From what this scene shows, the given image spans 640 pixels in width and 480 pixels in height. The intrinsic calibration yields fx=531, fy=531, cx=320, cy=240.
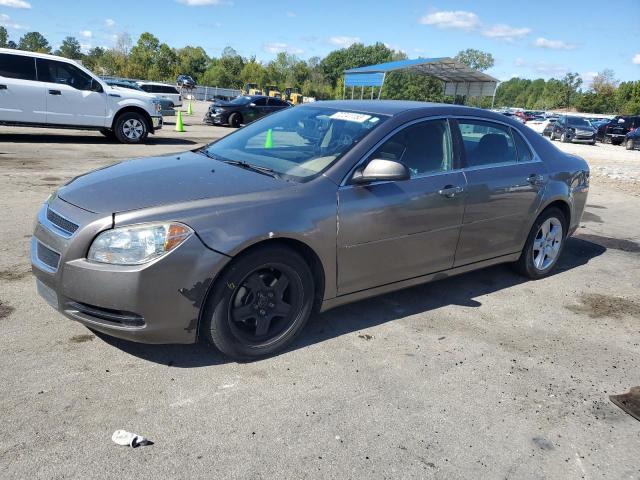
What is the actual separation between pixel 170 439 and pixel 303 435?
0.66 metres

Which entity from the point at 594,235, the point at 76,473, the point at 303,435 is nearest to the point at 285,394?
the point at 303,435

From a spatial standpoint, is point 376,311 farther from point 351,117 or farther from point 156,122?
point 156,122

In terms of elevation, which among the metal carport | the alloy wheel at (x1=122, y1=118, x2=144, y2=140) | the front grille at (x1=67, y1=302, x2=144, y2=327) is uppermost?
the metal carport

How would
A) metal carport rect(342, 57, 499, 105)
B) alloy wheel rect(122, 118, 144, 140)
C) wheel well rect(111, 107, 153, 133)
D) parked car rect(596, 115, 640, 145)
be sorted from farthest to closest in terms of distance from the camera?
metal carport rect(342, 57, 499, 105) < parked car rect(596, 115, 640, 145) < alloy wheel rect(122, 118, 144, 140) < wheel well rect(111, 107, 153, 133)

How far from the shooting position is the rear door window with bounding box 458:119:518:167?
4488 millimetres

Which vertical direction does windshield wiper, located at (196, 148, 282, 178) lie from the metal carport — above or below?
below

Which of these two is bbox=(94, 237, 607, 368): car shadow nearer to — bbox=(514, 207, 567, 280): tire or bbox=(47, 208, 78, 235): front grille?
bbox=(514, 207, 567, 280): tire

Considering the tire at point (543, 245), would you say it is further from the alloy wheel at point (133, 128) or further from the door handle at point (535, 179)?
the alloy wheel at point (133, 128)

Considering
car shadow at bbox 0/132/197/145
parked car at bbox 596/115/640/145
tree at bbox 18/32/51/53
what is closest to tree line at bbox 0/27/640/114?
tree at bbox 18/32/51/53

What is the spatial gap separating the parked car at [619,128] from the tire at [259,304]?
120 feet

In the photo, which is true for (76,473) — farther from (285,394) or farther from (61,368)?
(285,394)

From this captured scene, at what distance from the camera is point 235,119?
23844mm

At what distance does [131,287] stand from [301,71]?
373 feet

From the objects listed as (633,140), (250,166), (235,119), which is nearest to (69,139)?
(235,119)
